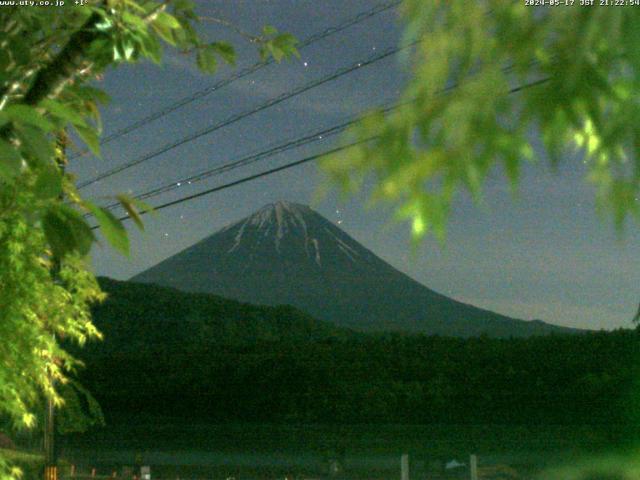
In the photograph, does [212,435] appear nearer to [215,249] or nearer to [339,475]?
[339,475]

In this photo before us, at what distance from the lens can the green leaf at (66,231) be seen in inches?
61.2

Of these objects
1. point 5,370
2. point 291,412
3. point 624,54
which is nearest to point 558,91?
point 624,54

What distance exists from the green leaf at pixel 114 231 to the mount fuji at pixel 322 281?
69.8m

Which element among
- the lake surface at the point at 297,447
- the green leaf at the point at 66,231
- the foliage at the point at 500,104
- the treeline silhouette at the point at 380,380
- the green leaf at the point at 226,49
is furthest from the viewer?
the treeline silhouette at the point at 380,380

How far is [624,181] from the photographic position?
972mm

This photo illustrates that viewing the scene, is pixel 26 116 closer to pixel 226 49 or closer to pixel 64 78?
pixel 64 78

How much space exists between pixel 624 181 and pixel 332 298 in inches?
3025

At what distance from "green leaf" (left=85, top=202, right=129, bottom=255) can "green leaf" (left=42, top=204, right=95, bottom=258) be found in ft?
0.21

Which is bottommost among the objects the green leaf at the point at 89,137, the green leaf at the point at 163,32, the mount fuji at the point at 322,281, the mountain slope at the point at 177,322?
the green leaf at the point at 89,137

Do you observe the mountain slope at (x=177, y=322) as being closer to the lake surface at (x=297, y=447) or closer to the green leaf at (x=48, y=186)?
the lake surface at (x=297, y=447)

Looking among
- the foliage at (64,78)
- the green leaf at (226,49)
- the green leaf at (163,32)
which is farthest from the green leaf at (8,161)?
the green leaf at (226,49)

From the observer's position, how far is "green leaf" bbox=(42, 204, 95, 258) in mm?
1554

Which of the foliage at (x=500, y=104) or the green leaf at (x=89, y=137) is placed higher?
the green leaf at (x=89, y=137)

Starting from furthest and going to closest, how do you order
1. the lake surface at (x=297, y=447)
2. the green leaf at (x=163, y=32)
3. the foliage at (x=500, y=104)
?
1. the lake surface at (x=297, y=447)
2. the green leaf at (x=163, y=32)
3. the foliage at (x=500, y=104)
